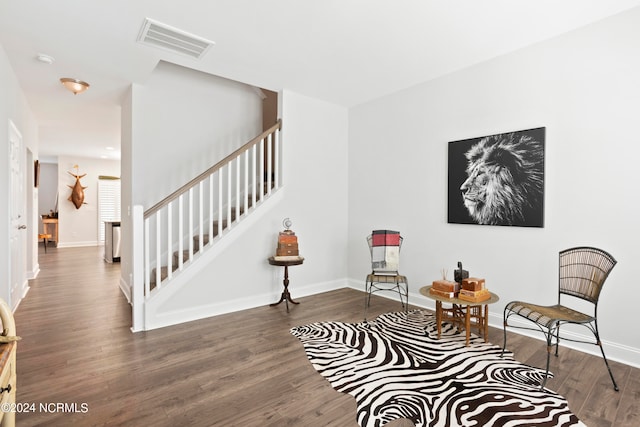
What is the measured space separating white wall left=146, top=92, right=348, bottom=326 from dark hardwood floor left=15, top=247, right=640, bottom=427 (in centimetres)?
27

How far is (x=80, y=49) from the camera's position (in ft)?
10.5

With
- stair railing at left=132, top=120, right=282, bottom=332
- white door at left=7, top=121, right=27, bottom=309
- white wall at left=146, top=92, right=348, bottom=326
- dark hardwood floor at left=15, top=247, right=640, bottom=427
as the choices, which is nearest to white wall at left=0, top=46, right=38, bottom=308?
white door at left=7, top=121, right=27, bottom=309

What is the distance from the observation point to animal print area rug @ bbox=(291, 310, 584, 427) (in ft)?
6.59

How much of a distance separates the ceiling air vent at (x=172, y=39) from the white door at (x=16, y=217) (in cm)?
202

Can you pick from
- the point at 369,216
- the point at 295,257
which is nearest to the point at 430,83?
the point at 369,216

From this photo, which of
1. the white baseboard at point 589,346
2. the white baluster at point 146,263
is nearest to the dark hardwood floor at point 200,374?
the white baseboard at point 589,346

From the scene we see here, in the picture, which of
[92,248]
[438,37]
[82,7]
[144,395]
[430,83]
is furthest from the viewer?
[92,248]

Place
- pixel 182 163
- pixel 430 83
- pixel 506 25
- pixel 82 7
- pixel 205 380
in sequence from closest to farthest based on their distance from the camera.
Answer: pixel 205 380
pixel 82 7
pixel 506 25
pixel 430 83
pixel 182 163

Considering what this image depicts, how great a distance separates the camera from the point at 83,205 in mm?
9961

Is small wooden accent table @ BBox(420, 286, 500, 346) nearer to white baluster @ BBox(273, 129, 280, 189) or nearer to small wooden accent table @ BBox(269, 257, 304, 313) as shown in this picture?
small wooden accent table @ BBox(269, 257, 304, 313)

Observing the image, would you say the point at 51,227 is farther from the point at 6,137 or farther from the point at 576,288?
the point at 576,288

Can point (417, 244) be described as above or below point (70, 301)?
above

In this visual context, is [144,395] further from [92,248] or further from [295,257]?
[92,248]

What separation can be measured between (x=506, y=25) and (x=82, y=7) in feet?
11.4
